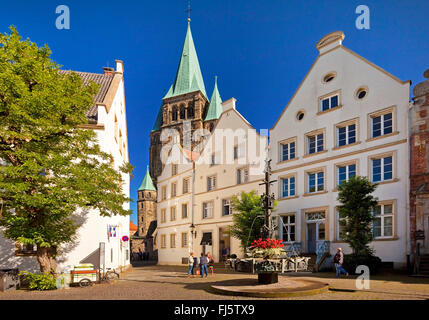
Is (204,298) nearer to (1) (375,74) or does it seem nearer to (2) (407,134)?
(2) (407,134)

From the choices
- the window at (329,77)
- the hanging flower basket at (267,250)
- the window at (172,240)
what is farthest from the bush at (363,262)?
the window at (172,240)

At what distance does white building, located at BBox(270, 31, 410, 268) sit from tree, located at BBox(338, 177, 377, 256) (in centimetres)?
222

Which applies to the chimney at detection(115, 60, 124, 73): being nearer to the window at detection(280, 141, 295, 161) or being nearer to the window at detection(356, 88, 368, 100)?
the window at detection(280, 141, 295, 161)

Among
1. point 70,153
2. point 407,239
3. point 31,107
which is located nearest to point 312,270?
point 407,239

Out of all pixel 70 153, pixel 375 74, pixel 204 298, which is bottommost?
pixel 204 298

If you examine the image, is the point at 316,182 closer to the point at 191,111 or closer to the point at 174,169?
the point at 174,169

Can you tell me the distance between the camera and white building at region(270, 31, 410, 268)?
21875 millimetres

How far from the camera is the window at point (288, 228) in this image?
27562mm

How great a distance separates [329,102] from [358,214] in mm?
9414

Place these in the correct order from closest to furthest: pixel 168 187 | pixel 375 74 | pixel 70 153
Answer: pixel 70 153 < pixel 375 74 < pixel 168 187

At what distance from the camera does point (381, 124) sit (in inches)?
916

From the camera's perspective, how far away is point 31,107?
47.7 ft

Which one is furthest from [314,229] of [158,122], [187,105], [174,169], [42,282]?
[158,122]
